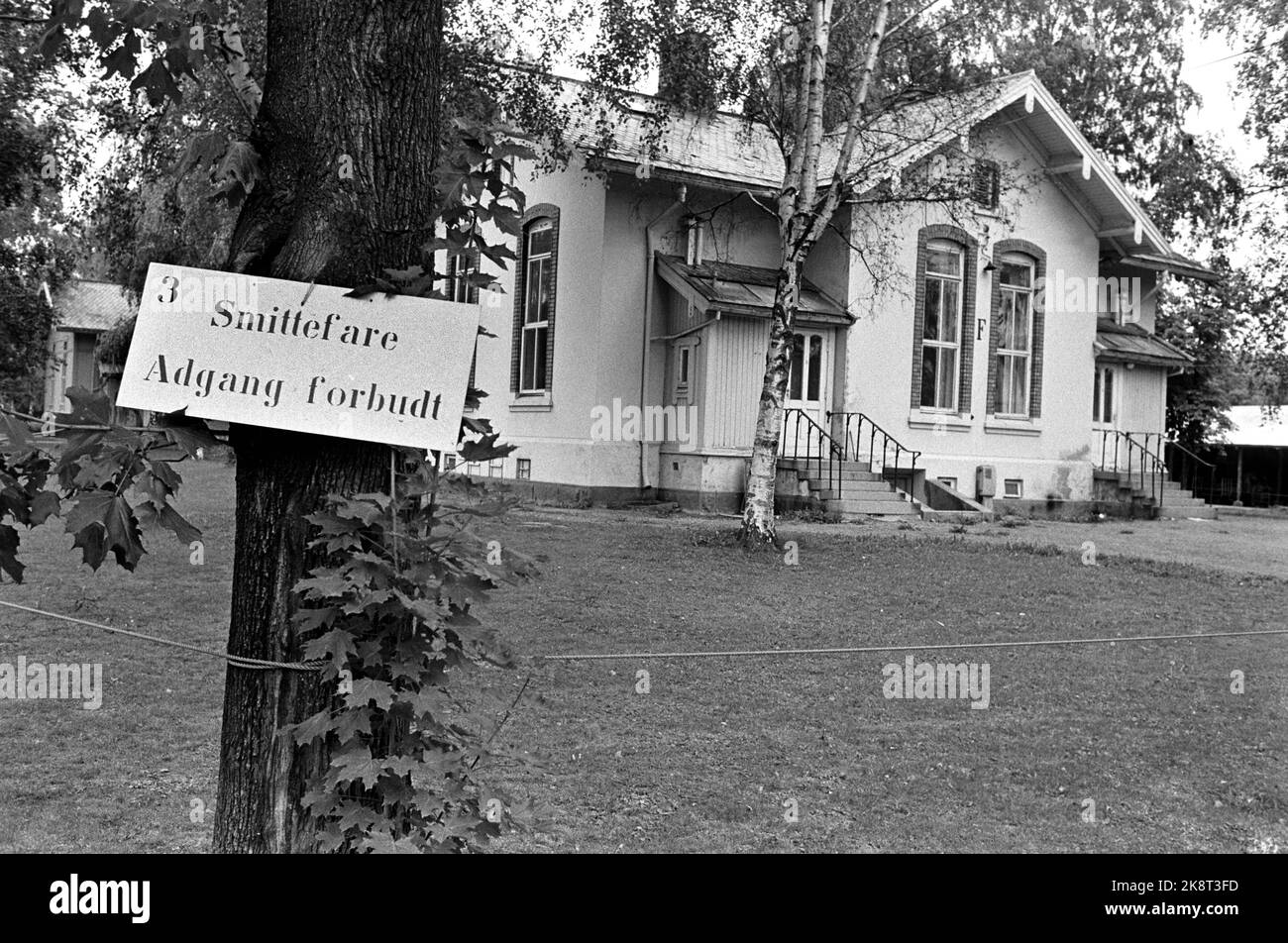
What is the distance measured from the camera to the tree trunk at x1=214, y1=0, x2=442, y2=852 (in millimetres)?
3119

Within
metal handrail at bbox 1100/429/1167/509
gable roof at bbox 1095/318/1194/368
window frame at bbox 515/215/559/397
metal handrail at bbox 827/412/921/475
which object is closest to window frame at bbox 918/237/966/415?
metal handrail at bbox 827/412/921/475

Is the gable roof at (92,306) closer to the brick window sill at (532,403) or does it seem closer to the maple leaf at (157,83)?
the brick window sill at (532,403)

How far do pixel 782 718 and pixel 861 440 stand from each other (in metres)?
13.8

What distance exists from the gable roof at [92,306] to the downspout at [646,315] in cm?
3598

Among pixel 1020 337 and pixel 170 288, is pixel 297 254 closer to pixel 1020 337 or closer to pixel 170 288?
pixel 170 288

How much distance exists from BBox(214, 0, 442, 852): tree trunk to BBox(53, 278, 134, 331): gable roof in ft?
164

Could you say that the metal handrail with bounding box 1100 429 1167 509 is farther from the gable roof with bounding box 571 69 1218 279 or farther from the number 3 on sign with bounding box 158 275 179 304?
the number 3 on sign with bounding box 158 275 179 304

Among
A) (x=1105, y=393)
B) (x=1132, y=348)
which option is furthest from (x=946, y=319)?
(x=1132, y=348)

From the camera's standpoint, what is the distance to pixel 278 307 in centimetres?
308

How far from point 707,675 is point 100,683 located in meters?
3.97

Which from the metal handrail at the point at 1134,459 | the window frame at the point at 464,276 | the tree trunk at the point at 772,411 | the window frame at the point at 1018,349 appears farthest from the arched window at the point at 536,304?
the window frame at the point at 464,276

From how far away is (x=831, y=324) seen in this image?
2000 cm

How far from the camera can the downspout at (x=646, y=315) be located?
19781mm
